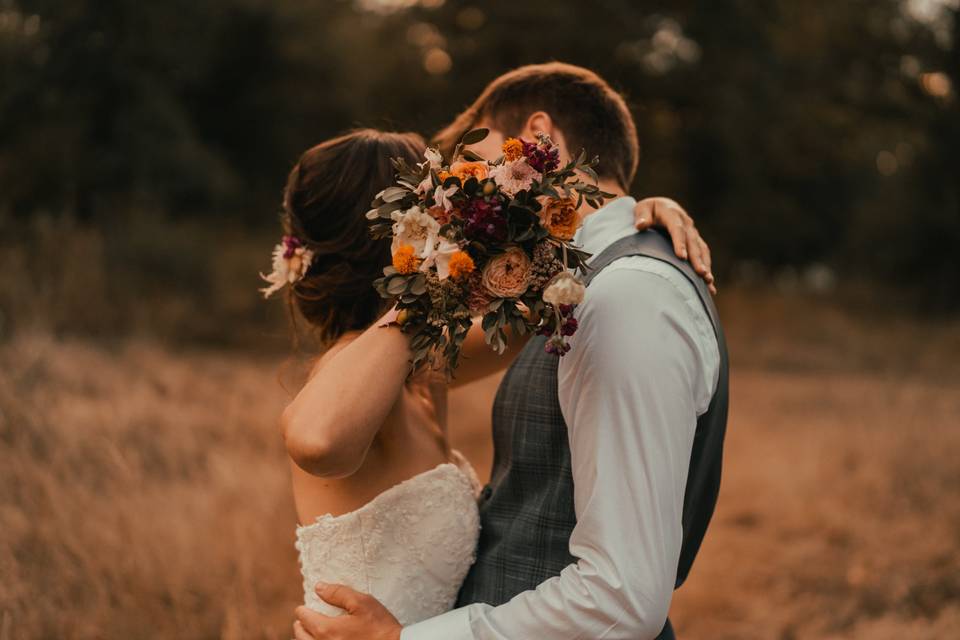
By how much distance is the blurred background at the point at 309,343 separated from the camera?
475 centimetres

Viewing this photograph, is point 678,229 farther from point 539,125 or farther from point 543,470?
point 543,470

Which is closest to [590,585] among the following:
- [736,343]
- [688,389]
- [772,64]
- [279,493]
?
[688,389]

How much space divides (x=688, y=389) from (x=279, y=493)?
4357mm

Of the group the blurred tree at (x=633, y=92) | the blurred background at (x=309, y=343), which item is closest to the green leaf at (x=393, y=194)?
the blurred background at (x=309, y=343)

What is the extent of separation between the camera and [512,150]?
1643mm

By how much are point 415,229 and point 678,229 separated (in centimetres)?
69

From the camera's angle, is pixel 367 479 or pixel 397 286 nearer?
pixel 397 286

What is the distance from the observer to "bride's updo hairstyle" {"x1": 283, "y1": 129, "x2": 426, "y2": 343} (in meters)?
2.32

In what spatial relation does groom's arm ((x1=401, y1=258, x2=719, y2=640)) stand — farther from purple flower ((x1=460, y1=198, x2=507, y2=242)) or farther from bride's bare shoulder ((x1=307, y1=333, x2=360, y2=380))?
bride's bare shoulder ((x1=307, y1=333, x2=360, y2=380))

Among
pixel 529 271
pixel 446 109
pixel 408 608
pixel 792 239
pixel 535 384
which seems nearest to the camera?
pixel 529 271

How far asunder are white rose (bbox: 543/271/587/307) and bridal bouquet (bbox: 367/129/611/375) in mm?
42

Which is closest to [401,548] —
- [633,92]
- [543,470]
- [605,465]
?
[543,470]

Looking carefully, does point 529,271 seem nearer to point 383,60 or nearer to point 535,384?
point 535,384

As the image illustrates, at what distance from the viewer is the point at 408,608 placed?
2.25 metres
